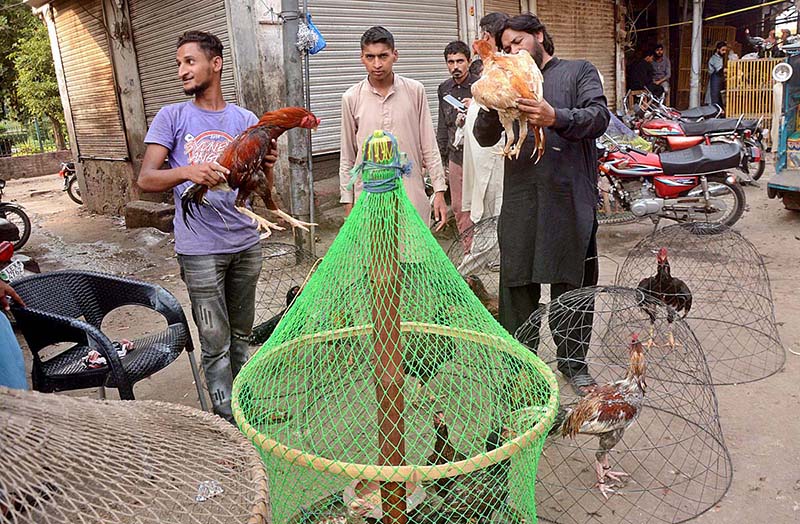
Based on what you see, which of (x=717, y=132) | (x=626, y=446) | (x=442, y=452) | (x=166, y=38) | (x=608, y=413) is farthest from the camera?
(x=717, y=132)

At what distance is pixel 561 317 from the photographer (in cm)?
330

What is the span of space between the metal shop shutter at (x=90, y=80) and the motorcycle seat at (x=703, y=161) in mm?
8055

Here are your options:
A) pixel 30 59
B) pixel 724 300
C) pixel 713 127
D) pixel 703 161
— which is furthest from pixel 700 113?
pixel 30 59

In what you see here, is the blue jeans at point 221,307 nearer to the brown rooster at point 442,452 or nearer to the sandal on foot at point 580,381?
the brown rooster at point 442,452

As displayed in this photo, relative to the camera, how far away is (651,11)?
48.1 ft

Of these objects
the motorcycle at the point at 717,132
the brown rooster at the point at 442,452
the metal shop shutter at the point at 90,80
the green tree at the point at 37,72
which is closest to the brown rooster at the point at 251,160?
the brown rooster at the point at 442,452

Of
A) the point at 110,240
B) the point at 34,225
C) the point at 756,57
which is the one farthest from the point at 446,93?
the point at 756,57

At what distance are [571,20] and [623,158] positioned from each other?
16.4 ft

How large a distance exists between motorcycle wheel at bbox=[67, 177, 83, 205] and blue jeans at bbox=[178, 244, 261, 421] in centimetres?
1025

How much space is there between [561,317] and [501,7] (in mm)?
7603

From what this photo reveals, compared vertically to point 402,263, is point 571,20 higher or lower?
higher

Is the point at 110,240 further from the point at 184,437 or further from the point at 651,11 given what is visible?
the point at 651,11

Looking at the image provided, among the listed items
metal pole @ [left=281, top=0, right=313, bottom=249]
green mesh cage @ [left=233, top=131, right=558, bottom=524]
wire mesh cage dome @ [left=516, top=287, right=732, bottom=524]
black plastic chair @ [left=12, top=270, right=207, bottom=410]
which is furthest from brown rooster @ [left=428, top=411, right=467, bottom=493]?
metal pole @ [left=281, top=0, right=313, bottom=249]

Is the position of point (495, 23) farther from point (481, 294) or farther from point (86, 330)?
point (86, 330)
